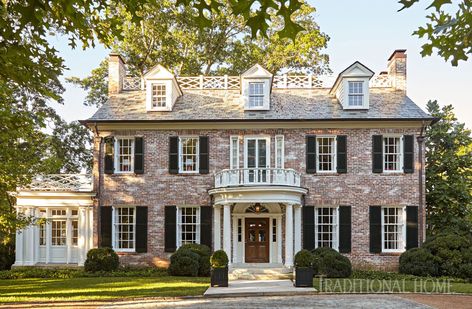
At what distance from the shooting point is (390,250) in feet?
75.0

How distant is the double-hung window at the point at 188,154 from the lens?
78.2ft

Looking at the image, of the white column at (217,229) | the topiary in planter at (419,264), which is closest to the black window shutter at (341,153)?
the topiary in planter at (419,264)

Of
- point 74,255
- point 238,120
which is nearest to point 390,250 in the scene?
point 238,120

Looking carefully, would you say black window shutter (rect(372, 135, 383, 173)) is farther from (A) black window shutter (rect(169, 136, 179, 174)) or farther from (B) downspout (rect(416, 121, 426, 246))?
(A) black window shutter (rect(169, 136, 179, 174))

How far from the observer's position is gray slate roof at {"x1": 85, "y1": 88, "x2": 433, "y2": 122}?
23.6 metres

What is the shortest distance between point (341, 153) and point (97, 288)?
467 inches

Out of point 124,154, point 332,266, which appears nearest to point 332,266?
point 332,266

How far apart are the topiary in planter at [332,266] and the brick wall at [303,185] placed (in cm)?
222

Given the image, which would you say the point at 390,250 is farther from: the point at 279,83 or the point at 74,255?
the point at 74,255

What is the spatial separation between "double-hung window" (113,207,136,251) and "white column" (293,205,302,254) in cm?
710

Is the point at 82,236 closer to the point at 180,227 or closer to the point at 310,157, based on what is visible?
the point at 180,227

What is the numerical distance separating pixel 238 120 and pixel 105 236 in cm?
781

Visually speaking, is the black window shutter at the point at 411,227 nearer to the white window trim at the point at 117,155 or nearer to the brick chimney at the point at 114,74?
the white window trim at the point at 117,155

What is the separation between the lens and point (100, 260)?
2191 centimetres
